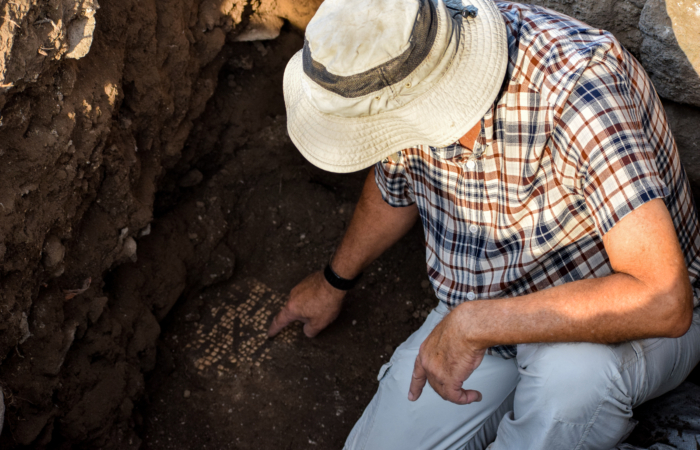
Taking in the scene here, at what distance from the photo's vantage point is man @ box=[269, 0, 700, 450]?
3.91 ft

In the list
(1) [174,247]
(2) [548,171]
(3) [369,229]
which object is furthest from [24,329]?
(2) [548,171]

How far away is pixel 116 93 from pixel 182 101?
0.36 metres

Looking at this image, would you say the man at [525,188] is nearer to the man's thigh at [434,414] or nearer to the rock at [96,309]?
the man's thigh at [434,414]

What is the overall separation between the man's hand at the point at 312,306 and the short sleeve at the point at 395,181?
1.51ft

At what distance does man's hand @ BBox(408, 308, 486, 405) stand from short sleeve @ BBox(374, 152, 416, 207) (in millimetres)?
514

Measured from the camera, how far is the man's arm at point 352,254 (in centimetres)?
194

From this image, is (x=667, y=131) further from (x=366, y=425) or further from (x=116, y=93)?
(x=116, y=93)

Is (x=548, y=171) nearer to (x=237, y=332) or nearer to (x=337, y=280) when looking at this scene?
(x=337, y=280)

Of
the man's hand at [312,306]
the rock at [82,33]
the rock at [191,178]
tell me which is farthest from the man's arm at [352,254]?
the rock at [82,33]

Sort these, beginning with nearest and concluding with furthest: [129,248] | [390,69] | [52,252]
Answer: [390,69] < [52,252] < [129,248]

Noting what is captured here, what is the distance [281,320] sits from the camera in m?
2.20

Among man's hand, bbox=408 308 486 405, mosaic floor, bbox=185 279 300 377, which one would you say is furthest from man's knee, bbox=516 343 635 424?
mosaic floor, bbox=185 279 300 377

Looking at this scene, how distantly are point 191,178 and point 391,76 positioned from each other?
4.39ft

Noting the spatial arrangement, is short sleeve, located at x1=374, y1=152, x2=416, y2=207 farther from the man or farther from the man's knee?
the man's knee
